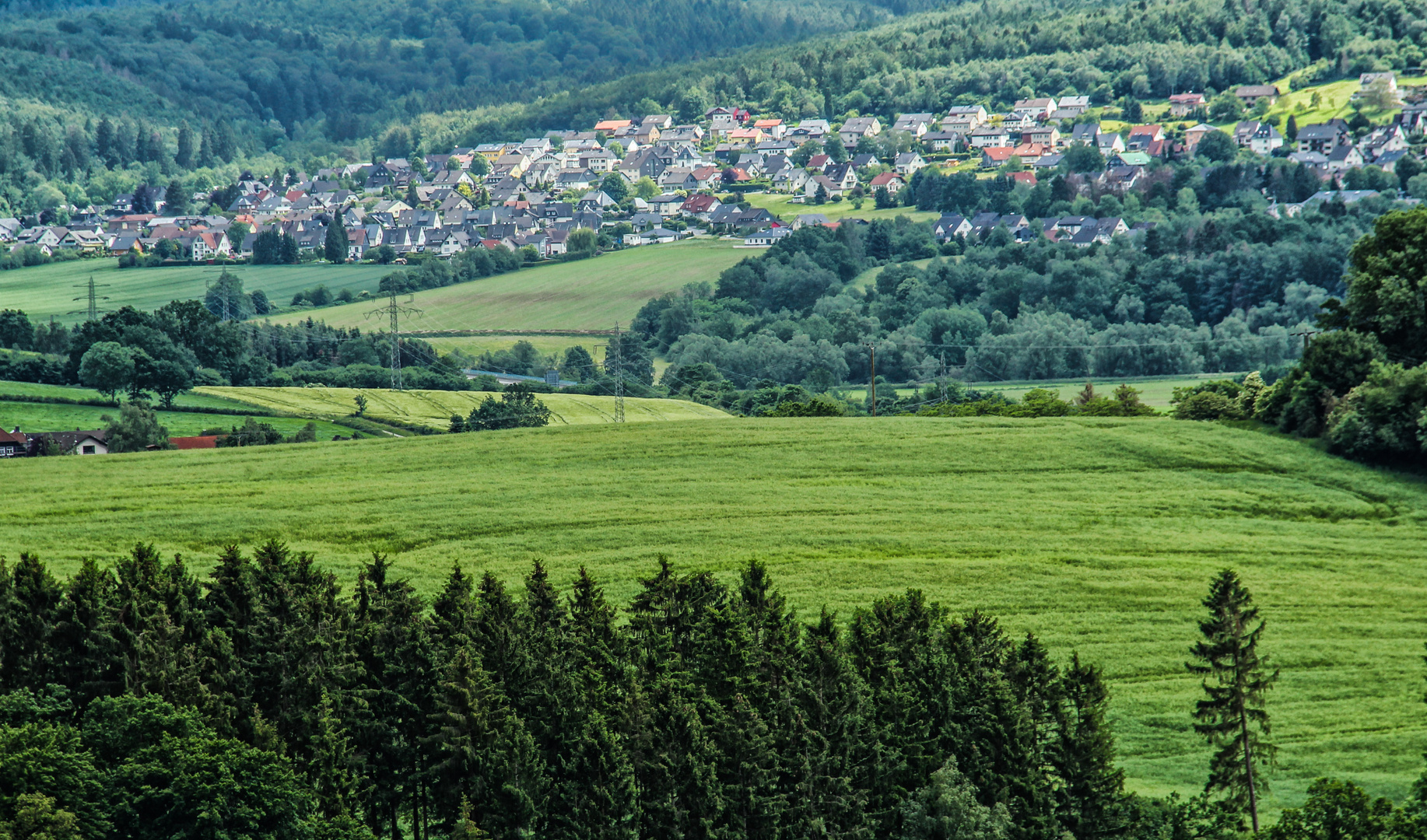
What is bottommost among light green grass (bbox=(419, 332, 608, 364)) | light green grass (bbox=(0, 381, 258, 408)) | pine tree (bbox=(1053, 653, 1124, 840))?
pine tree (bbox=(1053, 653, 1124, 840))

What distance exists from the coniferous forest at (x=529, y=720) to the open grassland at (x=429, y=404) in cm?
5837

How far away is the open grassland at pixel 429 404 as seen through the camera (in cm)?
10519

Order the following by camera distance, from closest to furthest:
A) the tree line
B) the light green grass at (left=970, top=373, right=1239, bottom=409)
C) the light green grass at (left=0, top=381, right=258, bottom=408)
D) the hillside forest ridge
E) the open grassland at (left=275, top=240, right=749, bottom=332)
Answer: the tree line
the hillside forest ridge
the light green grass at (left=0, top=381, right=258, bottom=408)
the light green grass at (left=970, top=373, right=1239, bottom=409)
the open grassland at (left=275, top=240, right=749, bottom=332)

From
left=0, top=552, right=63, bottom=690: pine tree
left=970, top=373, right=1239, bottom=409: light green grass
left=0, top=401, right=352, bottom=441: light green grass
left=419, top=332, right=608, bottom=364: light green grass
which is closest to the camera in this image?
left=0, top=552, right=63, bottom=690: pine tree

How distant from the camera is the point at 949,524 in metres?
66.2

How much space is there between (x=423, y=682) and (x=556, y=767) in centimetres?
493

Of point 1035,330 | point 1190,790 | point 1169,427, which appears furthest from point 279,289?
point 1190,790

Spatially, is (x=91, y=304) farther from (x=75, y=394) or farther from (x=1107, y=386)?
(x=1107, y=386)

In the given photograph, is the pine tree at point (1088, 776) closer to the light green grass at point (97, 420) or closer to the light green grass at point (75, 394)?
the light green grass at point (97, 420)

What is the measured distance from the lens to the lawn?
5238 cm

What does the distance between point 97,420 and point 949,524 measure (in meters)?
59.6

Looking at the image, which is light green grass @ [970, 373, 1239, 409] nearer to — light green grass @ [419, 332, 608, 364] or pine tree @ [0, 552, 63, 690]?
light green grass @ [419, 332, 608, 364]

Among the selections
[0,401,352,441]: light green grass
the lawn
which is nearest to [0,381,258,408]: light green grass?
[0,401,352,441]: light green grass

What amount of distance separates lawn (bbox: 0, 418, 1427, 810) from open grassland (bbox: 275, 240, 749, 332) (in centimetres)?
8920
